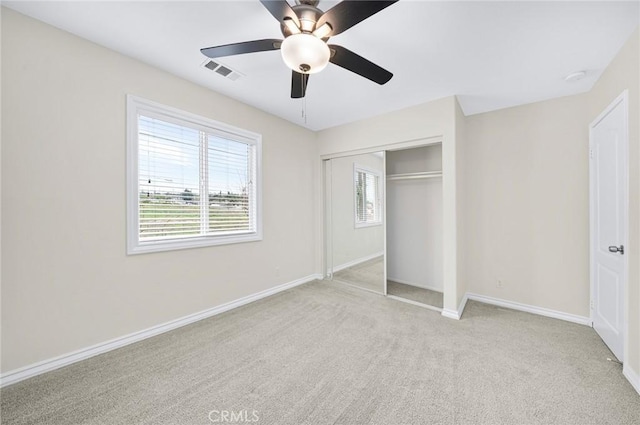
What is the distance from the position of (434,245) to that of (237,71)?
344 cm

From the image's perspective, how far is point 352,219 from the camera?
437 cm

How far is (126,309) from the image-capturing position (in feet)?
7.55

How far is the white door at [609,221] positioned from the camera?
2.02m

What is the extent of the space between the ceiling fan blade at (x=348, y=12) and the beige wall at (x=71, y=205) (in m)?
1.99

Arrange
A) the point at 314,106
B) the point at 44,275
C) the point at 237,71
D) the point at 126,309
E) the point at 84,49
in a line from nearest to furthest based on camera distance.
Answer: the point at 44,275 → the point at 84,49 → the point at 126,309 → the point at 237,71 → the point at 314,106

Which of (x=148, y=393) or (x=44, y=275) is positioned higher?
(x=44, y=275)

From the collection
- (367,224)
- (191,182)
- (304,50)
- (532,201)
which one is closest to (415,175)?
(367,224)

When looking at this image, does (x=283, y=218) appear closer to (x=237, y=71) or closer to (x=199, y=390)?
(x=237, y=71)

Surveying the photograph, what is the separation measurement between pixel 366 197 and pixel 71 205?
3577mm

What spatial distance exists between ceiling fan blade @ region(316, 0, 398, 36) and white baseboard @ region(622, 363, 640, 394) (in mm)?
2906

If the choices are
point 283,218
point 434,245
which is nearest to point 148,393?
point 283,218

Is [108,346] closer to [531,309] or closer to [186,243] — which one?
[186,243]

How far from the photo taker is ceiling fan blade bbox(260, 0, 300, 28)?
133cm

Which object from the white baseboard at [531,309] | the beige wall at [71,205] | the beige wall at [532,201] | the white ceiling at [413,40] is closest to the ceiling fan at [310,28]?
the white ceiling at [413,40]
